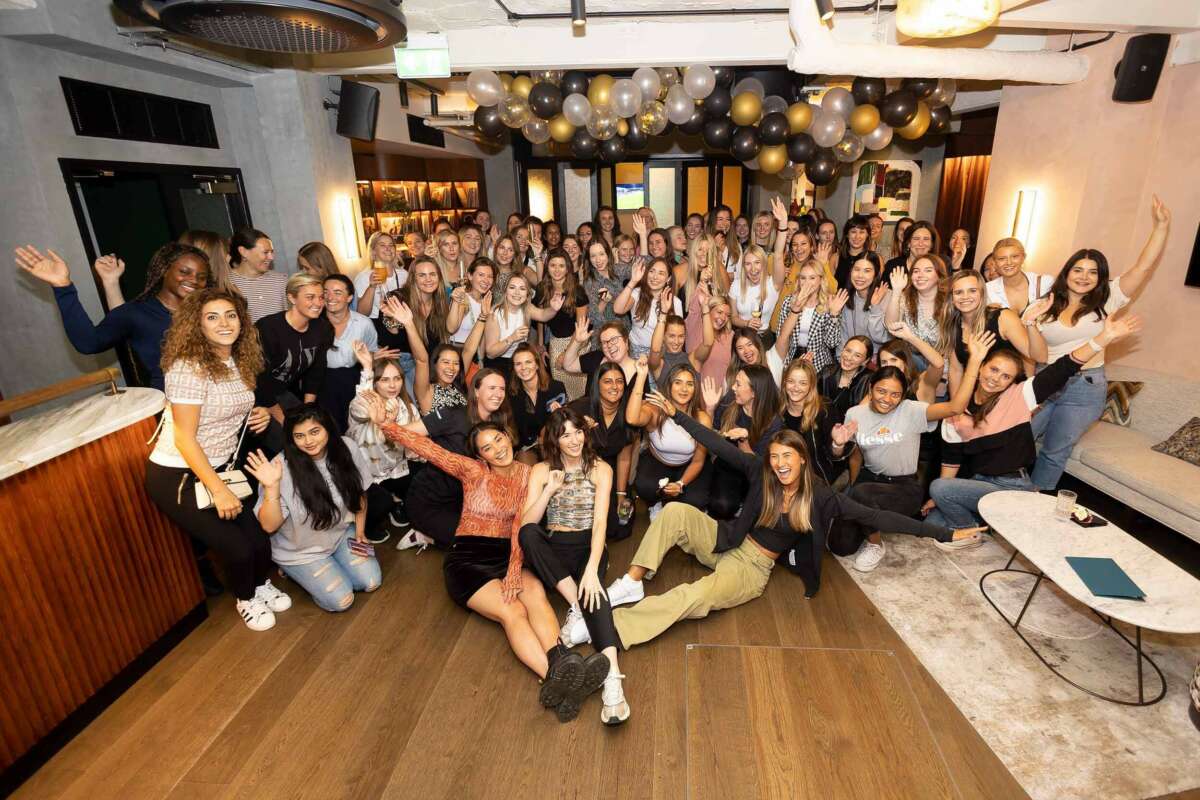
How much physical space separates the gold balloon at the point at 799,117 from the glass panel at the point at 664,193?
A: 5259 mm

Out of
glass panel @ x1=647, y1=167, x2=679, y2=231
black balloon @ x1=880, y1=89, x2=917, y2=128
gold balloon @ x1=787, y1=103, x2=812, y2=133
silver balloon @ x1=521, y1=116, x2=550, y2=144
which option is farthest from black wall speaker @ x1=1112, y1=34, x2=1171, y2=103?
glass panel @ x1=647, y1=167, x2=679, y2=231

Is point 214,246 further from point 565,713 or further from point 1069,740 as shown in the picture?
point 1069,740

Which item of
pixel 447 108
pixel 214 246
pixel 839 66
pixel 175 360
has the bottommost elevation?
pixel 175 360

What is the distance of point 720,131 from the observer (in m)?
6.68

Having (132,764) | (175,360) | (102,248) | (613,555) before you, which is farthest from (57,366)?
(613,555)

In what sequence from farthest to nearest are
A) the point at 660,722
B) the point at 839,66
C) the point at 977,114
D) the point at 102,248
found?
the point at 977,114 → the point at 102,248 → the point at 839,66 → the point at 660,722

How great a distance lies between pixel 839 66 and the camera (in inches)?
167

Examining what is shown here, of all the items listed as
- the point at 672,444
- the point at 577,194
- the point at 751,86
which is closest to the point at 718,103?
the point at 751,86

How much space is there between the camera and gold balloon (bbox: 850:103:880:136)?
6.11m

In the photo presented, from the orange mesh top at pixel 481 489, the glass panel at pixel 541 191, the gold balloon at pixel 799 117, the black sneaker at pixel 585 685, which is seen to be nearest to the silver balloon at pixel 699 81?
the gold balloon at pixel 799 117

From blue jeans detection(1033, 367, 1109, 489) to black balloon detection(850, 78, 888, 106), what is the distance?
11.8 feet

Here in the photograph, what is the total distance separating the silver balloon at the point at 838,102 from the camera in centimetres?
598

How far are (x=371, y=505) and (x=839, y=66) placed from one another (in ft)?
14.2

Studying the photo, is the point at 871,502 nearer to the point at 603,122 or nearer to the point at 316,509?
the point at 316,509
